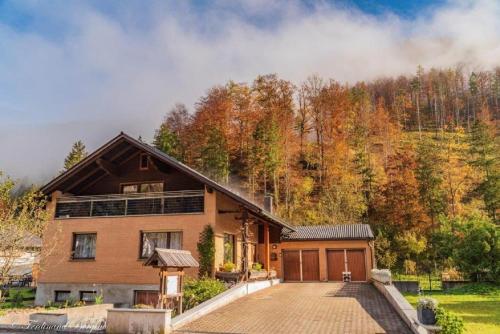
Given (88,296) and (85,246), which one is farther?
(85,246)

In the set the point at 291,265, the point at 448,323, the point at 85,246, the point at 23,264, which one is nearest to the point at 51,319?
the point at 448,323

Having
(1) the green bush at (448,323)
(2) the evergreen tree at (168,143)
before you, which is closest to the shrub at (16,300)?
(1) the green bush at (448,323)

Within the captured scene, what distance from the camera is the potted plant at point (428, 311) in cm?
813

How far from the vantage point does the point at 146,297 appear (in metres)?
16.8

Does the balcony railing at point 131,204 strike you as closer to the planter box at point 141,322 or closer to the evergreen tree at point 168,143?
the planter box at point 141,322

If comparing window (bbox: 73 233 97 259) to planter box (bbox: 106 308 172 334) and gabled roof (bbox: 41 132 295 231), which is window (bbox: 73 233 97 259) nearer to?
gabled roof (bbox: 41 132 295 231)

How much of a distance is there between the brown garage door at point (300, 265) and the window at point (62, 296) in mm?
12158

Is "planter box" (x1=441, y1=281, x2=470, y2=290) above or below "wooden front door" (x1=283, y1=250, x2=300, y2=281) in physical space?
below

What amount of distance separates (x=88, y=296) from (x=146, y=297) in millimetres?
2810

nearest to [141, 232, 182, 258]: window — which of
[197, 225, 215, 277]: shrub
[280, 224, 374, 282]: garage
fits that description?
[197, 225, 215, 277]: shrub

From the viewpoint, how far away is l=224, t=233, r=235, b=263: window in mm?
18461

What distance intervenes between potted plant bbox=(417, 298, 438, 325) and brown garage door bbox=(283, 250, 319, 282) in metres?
16.1

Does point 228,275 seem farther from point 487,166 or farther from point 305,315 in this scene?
point 487,166

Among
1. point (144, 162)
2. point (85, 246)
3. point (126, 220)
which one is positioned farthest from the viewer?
point (144, 162)
